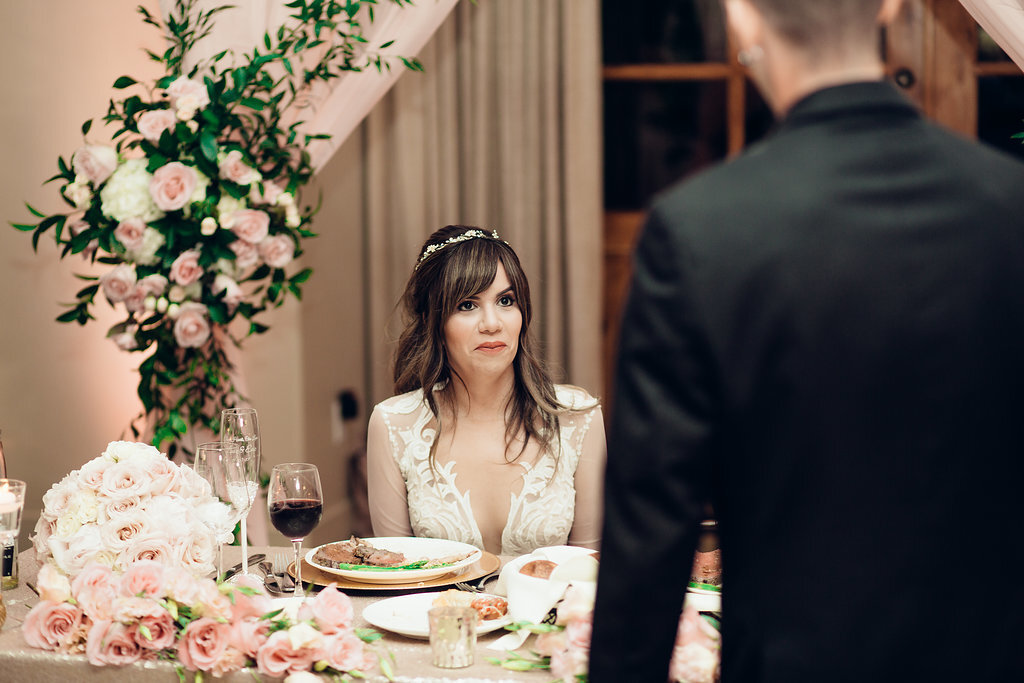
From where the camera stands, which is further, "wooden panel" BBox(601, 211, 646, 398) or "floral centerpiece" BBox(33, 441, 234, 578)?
"wooden panel" BBox(601, 211, 646, 398)

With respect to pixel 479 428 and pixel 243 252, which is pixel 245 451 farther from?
pixel 243 252

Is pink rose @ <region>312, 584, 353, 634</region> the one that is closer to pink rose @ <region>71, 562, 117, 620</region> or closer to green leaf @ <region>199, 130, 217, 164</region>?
pink rose @ <region>71, 562, 117, 620</region>

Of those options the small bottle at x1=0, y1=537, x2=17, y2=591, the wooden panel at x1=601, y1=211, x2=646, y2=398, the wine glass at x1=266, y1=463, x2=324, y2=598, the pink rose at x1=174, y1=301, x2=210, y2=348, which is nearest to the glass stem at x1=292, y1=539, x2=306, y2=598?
the wine glass at x1=266, y1=463, x2=324, y2=598

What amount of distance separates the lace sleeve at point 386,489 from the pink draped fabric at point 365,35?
92 centimetres

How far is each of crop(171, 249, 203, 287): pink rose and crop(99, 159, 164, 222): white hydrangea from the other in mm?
107

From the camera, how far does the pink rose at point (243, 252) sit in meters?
2.37

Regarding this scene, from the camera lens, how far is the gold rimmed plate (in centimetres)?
159

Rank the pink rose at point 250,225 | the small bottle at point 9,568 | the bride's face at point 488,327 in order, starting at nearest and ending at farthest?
the small bottle at point 9,568
the bride's face at point 488,327
the pink rose at point 250,225

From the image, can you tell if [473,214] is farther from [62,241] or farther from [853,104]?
[853,104]

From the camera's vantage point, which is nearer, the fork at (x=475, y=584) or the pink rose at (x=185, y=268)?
the fork at (x=475, y=584)

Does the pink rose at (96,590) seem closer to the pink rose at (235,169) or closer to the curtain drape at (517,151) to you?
the pink rose at (235,169)

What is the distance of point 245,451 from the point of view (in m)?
1.60

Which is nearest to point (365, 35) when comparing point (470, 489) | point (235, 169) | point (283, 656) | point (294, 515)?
point (235, 169)

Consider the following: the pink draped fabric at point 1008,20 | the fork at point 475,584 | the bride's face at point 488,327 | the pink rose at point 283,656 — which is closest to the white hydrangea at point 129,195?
the bride's face at point 488,327
